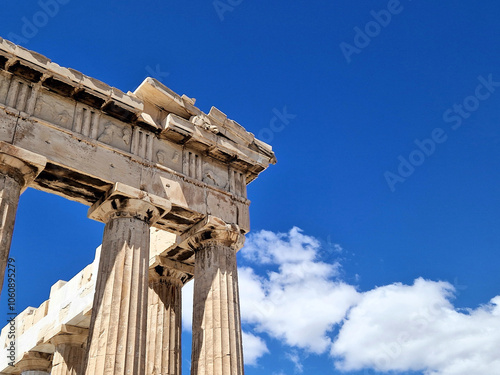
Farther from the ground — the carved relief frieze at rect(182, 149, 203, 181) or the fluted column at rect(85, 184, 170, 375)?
the carved relief frieze at rect(182, 149, 203, 181)

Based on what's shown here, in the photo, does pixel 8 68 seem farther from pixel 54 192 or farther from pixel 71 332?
pixel 71 332

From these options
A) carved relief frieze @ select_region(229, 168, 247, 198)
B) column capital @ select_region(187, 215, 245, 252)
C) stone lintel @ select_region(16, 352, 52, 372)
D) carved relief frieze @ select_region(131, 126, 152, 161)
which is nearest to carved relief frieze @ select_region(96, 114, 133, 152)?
carved relief frieze @ select_region(131, 126, 152, 161)

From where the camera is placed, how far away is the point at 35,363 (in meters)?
24.8

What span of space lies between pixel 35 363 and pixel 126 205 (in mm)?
12374

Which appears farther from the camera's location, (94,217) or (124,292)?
(94,217)

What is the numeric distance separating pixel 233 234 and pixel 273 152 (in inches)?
161

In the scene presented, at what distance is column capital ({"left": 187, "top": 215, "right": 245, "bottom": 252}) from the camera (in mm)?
18312

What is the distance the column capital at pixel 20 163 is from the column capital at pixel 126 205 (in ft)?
7.34

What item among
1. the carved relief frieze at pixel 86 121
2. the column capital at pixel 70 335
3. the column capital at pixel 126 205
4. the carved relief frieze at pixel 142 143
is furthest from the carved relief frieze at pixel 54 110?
the column capital at pixel 70 335

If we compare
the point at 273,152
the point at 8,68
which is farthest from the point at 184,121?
the point at 8,68

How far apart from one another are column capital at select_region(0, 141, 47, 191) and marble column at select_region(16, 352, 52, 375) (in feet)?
41.2

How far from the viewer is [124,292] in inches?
595

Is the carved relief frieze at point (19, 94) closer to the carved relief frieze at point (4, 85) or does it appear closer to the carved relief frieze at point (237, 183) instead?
the carved relief frieze at point (4, 85)

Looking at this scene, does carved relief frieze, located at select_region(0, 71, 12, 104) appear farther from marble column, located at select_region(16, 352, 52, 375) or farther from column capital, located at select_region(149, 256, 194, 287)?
marble column, located at select_region(16, 352, 52, 375)
